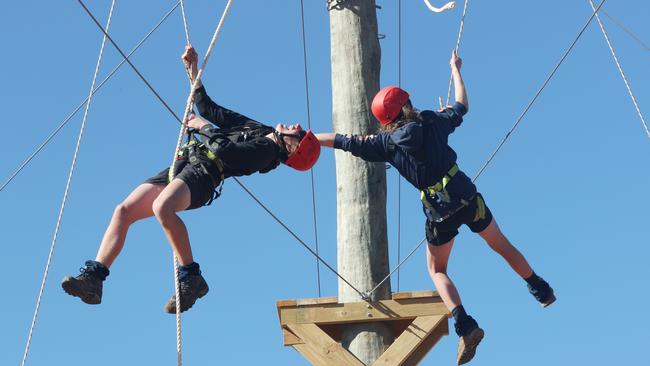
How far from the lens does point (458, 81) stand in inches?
388

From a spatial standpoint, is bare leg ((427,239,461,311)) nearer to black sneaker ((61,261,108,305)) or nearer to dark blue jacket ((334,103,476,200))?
dark blue jacket ((334,103,476,200))

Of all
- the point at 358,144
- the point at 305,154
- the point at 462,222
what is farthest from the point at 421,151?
the point at 305,154

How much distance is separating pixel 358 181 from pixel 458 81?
90 cm

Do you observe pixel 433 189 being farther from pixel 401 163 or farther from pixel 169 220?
pixel 169 220

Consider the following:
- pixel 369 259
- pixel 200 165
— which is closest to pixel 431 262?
pixel 369 259

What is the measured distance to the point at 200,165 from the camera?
8.93m

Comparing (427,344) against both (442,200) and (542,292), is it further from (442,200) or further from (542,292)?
(442,200)

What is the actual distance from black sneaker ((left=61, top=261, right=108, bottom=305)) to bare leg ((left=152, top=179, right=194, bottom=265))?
0.39 m

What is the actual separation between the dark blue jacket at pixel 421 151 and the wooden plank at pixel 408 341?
0.81 m

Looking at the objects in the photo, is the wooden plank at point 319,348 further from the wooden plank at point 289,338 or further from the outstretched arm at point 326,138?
the outstretched arm at point 326,138

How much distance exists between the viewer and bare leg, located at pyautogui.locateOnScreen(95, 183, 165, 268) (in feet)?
28.1

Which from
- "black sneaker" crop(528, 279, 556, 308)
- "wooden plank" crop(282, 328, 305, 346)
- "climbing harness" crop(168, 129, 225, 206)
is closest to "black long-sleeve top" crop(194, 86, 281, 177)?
"climbing harness" crop(168, 129, 225, 206)

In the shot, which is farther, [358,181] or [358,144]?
[358,181]

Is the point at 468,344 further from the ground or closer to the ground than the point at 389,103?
closer to the ground
